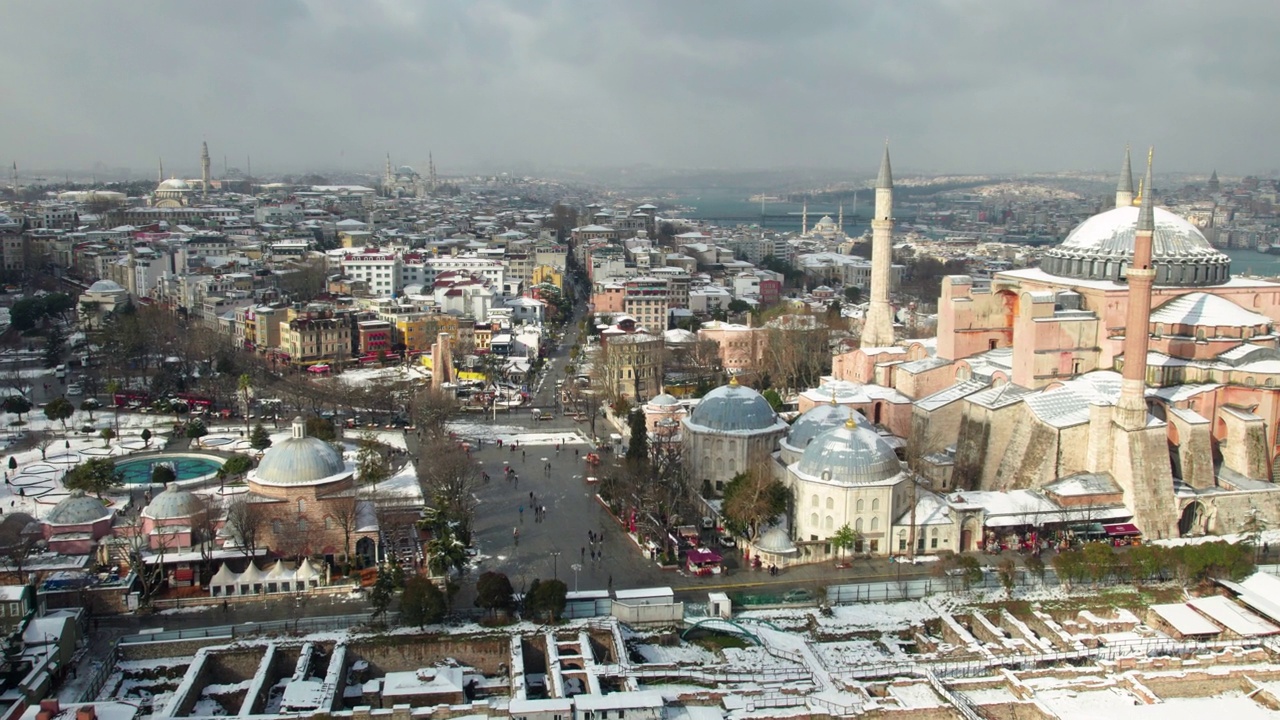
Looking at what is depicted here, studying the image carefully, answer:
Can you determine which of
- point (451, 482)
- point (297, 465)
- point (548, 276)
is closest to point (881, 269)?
point (451, 482)

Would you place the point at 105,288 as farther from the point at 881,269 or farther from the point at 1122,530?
the point at 1122,530

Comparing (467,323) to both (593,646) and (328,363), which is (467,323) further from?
(593,646)

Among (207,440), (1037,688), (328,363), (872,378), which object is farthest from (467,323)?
(1037,688)

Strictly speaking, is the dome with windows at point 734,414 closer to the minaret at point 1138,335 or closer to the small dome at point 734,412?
the small dome at point 734,412

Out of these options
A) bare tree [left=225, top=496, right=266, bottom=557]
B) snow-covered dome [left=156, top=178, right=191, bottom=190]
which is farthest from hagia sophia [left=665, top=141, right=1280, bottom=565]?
snow-covered dome [left=156, top=178, right=191, bottom=190]

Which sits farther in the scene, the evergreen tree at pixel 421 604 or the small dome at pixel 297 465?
the small dome at pixel 297 465

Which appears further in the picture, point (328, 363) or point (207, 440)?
point (328, 363)

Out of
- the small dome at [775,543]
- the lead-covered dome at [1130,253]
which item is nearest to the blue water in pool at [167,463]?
the small dome at [775,543]

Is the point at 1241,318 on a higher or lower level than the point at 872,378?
higher
